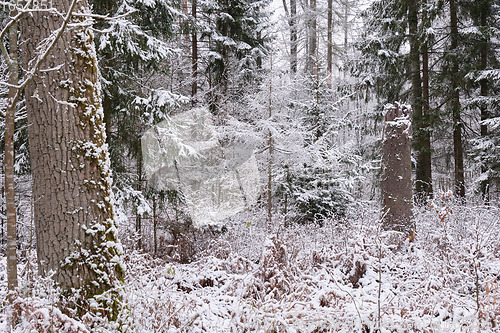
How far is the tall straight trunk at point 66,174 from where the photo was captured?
2.65 metres

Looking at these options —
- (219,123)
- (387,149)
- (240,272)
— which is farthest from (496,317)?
(219,123)

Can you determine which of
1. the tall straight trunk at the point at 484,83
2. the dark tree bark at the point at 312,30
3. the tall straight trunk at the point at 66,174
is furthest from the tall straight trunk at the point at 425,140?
the tall straight trunk at the point at 66,174

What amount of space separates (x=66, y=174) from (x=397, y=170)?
5538mm

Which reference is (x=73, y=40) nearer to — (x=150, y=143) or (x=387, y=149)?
(x=150, y=143)

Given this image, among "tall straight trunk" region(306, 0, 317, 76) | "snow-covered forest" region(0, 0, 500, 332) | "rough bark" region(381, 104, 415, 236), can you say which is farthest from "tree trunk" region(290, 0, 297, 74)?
"rough bark" region(381, 104, 415, 236)

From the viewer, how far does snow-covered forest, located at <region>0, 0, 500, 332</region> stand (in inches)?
105

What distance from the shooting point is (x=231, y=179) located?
33.3 feet

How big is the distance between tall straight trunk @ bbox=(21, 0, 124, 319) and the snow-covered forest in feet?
0.04

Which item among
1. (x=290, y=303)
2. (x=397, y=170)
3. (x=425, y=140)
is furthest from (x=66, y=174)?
(x=425, y=140)

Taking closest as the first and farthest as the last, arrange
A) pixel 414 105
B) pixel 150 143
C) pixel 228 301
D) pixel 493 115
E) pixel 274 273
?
pixel 228 301 → pixel 274 273 → pixel 150 143 → pixel 493 115 → pixel 414 105

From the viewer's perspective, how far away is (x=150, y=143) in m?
6.94

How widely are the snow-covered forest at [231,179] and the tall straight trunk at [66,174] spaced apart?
0.01m

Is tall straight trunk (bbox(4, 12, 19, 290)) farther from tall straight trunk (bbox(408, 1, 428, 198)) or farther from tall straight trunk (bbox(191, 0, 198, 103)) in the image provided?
tall straight trunk (bbox(408, 1, 428, 198))

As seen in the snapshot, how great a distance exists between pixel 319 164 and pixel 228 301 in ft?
18.9
